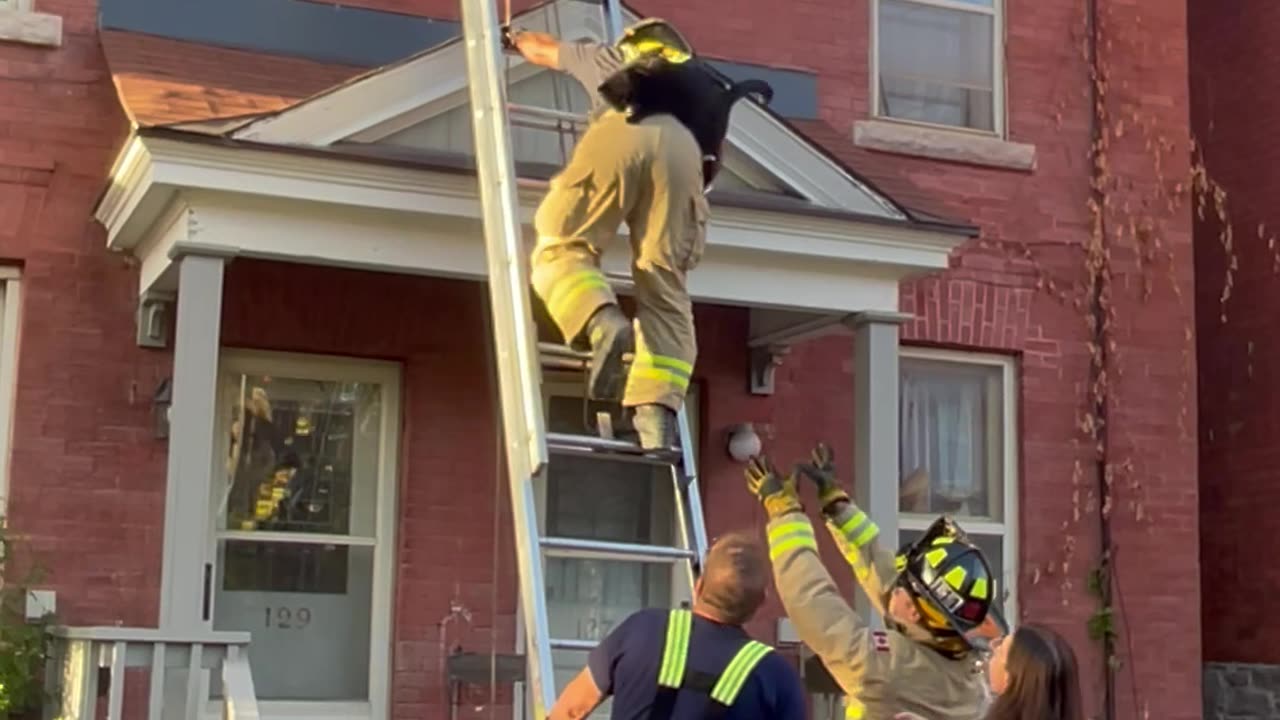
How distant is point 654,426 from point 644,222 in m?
0.72

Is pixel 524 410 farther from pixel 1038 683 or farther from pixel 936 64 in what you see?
pixel 936 64

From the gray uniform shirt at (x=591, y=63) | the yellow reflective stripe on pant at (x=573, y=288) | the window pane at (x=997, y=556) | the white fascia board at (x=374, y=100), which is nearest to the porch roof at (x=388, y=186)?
the white fascia board at (x=374, y=100)

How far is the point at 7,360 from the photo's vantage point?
7.52 metres

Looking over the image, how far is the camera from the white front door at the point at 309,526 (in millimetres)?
7750

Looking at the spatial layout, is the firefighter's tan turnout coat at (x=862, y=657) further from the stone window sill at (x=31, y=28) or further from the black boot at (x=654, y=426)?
the stone window sill at (x=31, y=28)

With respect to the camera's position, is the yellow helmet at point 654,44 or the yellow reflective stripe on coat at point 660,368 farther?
the yellow helmet at point 654,44

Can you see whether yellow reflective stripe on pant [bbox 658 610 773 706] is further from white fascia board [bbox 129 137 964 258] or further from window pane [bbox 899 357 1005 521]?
window pane [bbox 899 357 1005 521]

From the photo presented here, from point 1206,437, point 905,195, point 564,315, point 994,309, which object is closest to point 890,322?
point 905,195

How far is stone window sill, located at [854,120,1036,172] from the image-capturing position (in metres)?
9.07

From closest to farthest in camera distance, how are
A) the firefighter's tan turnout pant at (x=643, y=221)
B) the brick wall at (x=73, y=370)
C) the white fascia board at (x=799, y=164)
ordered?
the firefighter's tan turnout pant at (x=643, y=221), the white fascia board at (x=799, y=164), the brick wall at (x=73, y=370)

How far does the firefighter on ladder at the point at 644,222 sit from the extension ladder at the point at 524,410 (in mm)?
113

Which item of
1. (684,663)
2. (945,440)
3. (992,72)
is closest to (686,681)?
(684,663)

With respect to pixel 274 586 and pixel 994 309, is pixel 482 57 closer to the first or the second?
pixel 274 586

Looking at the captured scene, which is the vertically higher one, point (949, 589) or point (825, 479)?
point (825, 479)
